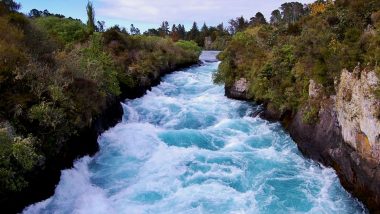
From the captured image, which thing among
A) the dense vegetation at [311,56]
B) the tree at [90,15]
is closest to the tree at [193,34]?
the tree at [90,15]

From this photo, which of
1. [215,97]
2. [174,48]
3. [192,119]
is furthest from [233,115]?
[174,48]

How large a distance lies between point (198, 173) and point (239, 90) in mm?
13326

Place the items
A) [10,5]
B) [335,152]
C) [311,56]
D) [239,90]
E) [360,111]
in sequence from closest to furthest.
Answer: [360,111] → [335,152] → [311,56] → [10,5] → [239,90]

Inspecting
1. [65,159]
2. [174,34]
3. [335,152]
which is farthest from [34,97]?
[174,34]

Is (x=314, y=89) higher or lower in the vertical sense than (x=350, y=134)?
higher

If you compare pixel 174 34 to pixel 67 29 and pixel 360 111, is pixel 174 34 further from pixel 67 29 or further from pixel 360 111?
pixel 360 111

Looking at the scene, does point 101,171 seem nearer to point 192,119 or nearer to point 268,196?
point 268,196

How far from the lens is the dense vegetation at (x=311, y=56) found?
14.9 meters

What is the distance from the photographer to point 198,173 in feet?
53.5

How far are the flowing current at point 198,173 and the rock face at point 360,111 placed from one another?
7.01 feet

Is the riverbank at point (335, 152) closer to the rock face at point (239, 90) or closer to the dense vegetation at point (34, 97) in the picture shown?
the rock face at point (239, 90)

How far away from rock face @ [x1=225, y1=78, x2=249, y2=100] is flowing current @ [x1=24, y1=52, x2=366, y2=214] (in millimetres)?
3163

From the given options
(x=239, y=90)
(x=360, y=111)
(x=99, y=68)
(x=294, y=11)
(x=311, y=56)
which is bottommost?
(x=239, y=90)

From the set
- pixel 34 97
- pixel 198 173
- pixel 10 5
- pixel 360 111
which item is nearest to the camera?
pixel 360 111
